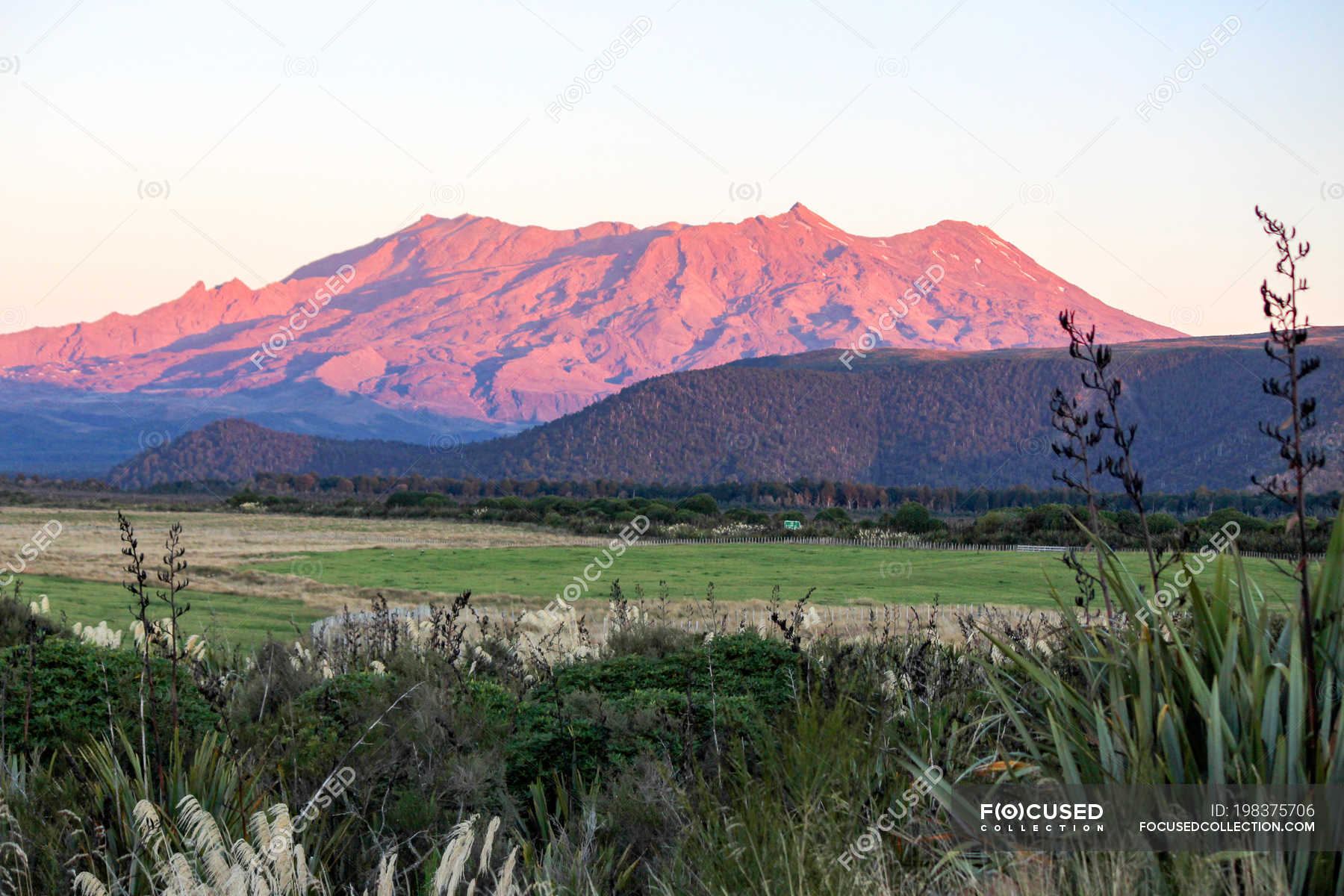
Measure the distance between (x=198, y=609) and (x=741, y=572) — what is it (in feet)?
58.4

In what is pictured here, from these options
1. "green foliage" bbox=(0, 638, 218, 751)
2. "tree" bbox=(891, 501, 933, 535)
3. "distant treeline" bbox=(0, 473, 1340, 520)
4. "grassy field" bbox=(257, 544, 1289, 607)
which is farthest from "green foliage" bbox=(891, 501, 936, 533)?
"green foliage" bbox=(0, 638, 218, 751)

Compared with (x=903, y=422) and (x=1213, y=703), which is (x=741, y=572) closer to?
(x=1213, y=703)

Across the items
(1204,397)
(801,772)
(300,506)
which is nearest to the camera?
(801,772)

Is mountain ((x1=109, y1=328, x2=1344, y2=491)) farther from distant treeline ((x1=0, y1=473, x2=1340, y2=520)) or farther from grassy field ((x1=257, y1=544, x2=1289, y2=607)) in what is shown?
grassy field ((x1=257, y1=544, x2=1289, y2=607))

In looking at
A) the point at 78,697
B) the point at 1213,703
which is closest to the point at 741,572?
the point at 78,697

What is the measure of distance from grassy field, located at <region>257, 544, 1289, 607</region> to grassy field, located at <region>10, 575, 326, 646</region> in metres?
3.98

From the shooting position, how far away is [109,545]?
36375 mm

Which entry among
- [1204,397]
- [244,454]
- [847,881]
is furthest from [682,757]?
[244,454]

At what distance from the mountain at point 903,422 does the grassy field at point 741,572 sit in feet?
223

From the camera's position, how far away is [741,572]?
3309cm

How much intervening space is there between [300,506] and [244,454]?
97.0m

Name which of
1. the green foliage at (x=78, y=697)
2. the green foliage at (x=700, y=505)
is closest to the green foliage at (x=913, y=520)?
the green foliage at (x=700, y=505)

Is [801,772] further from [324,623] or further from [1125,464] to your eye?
[324,623]

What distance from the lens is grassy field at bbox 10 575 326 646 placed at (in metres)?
15.7
